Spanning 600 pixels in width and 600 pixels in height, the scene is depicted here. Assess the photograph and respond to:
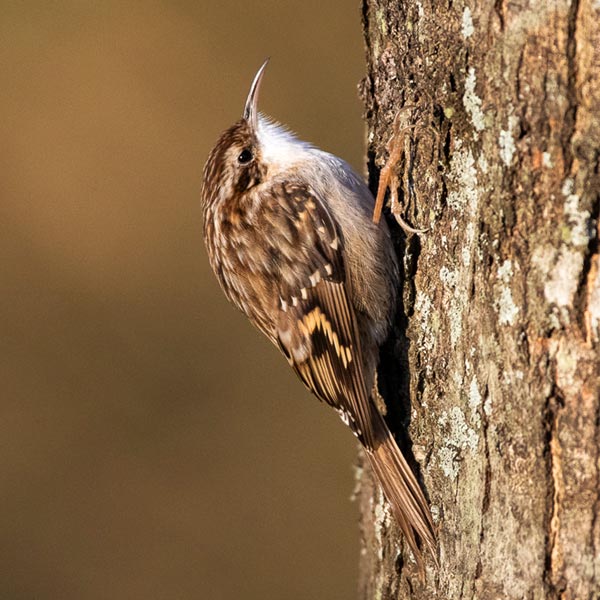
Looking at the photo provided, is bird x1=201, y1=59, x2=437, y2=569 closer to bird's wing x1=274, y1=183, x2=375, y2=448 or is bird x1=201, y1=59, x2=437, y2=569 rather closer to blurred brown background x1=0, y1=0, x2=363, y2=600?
bird's wing x1=274, y1=183, x2=375, y2=448

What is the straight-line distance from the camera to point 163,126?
4.48 m

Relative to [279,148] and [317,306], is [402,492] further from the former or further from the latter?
[279,148]

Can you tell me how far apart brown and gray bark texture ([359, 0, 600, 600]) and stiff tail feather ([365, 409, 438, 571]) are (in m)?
0.03

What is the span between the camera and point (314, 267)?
223 centimetres

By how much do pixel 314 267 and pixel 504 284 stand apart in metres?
0.70

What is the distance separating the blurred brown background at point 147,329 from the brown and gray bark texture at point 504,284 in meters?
2.54

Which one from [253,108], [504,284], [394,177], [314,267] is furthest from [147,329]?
[504,284]

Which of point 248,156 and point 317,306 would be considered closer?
point 317,306

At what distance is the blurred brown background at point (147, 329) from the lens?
14.3ft

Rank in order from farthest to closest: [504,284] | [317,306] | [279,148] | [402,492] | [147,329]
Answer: [147,329] → [279,148] → [317,306] → [402,492] → [504,284]

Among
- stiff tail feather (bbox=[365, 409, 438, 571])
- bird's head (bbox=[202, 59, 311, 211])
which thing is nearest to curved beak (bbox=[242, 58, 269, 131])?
bird's head (bbox=[202, 59, 311, 211])

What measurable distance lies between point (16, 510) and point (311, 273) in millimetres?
2829

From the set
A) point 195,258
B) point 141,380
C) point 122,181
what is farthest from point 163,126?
point 141,380

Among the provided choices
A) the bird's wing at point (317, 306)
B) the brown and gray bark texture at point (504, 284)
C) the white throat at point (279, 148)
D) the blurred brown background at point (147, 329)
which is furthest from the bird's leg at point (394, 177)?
the blurred brown background at point (147, 329)
